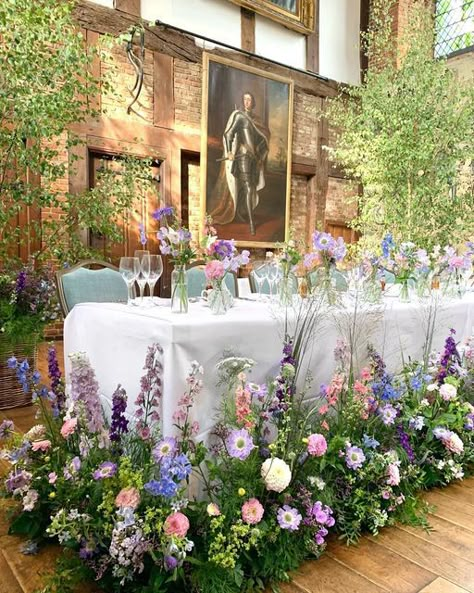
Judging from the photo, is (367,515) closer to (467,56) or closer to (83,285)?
(83,285)

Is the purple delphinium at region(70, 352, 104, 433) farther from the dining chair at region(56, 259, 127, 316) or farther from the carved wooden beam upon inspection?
the carved wooden beam

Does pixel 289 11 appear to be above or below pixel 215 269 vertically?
above

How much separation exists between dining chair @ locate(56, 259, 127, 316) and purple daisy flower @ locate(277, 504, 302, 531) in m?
1.26

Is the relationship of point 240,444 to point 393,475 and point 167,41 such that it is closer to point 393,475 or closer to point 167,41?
point 393,475

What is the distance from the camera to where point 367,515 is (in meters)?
1.56

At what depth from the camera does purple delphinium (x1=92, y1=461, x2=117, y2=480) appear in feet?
4.07

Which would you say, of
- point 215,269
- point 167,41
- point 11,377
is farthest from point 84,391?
point 167,41

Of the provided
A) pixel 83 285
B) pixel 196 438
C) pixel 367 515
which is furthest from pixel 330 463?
pixel 83 285

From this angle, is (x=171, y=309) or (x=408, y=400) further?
(x=408, y=400)

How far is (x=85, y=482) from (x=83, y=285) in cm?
105

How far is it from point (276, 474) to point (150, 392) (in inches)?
16.9

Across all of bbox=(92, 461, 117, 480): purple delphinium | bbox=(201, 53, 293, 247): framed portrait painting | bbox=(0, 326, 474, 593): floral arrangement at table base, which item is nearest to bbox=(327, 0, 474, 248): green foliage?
bbox=(201, 53, 293, 247): framed portrait painting

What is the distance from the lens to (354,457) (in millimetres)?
1530

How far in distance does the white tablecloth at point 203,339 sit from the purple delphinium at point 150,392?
23 mm
